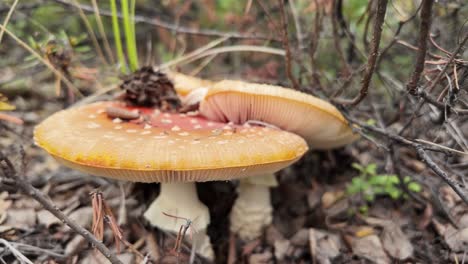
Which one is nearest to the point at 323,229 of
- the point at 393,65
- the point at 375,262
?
the point at 375,262

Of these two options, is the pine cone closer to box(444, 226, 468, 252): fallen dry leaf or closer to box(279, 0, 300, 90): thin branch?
box(279, 0, 300, 90): thin branch

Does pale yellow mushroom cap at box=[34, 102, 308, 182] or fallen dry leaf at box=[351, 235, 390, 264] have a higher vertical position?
pale yellow mushroom cap at box=[34, 102, 308, 182]

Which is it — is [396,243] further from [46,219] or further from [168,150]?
[46,219]

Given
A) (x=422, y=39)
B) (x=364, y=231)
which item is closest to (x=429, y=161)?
(x=422, y=39)

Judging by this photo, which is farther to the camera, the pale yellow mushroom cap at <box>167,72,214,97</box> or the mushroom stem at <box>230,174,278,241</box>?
the pale yellow mushroom cap at <box>167,72,214,97</box>

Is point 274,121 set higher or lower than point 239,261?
higher

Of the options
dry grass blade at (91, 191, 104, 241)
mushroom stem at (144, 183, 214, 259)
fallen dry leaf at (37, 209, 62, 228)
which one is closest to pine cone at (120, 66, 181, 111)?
mushroom stem at (144, 183, 214, 259)

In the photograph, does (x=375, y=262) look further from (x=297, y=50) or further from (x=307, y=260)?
(x=297, y=50)

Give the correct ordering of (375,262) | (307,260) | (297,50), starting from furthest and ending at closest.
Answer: (297,50), (307,260), (375,262)
